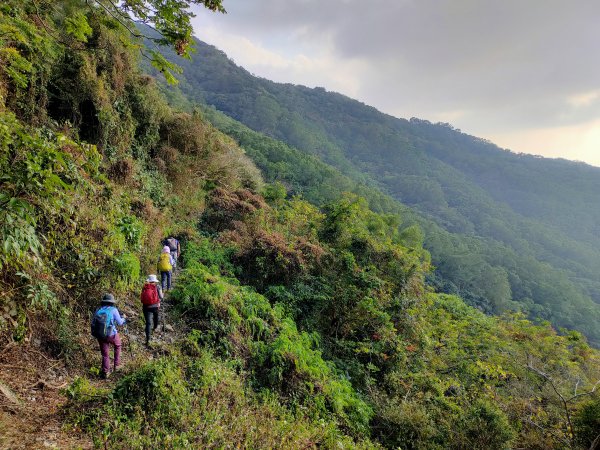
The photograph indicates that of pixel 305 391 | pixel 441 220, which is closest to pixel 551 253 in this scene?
pixel 441 220

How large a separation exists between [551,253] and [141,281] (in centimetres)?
12209

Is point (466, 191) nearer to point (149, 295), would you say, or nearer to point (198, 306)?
point (198, 306)

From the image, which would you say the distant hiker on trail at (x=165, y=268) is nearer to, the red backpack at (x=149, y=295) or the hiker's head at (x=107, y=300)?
the red backpack at (x=149, y=295)

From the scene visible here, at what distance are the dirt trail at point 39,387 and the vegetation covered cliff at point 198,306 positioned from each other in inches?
1.5

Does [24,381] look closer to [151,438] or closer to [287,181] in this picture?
[151,438]

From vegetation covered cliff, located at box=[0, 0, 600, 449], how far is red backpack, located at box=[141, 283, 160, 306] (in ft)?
3.12

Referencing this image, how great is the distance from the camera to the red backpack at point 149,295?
22.3 ft

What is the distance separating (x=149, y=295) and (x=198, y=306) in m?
1.89

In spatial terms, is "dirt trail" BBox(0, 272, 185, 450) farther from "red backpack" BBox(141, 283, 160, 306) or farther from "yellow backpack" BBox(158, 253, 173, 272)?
"yellow backpack" BBox(158, 253, 173, 272)

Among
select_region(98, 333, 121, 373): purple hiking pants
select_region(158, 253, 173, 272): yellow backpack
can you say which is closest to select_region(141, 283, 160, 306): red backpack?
select_region(98, 333, 121, 373): purple hiking pants

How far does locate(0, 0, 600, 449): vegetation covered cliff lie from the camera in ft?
15.6

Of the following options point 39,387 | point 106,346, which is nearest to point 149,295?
point 106,346

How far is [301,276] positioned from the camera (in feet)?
40.5

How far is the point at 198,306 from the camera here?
8516 mm
